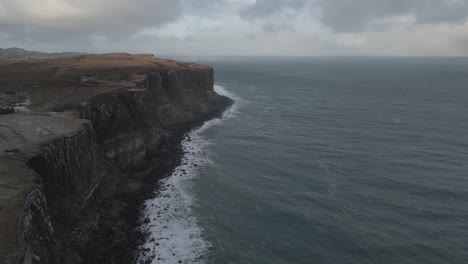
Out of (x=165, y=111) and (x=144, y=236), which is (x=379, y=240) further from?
(x=165, y=111)

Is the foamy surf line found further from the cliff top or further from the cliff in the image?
the cliff top

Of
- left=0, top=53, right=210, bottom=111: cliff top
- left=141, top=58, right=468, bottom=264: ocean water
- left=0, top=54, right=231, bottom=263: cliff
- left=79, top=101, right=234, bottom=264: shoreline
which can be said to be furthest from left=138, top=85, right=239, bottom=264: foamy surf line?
left=0, top=53, right=210, bottom=111: cliff top

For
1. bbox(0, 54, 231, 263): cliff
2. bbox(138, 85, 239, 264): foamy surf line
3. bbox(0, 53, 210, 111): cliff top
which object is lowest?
bbox(138, 85, 239, 264): foamy surf line

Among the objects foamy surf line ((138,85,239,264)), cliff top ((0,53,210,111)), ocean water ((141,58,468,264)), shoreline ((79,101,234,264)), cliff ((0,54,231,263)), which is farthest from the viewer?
cliff top ((0,53,210,111))

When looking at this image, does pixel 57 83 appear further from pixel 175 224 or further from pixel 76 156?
pixel 175 224

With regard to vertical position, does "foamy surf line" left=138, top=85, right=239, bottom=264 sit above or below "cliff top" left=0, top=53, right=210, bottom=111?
below

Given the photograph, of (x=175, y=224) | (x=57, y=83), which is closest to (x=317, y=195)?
(x=175, y=224)

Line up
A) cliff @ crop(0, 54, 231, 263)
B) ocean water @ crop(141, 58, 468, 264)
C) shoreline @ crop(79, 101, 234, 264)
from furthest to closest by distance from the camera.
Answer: ocean water @ crop(141, 58, 468, 264) < shoreline @ crop(79, 101, 234, 264) < cliff @ crop(0, 54, 231, 263)

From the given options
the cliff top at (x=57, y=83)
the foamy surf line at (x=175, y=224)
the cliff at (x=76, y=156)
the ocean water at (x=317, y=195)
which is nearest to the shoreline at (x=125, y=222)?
the cliff at (x=76, y=156)

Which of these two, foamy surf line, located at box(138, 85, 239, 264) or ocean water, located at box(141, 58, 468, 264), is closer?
foamy surf line, located at box(138, 85, 239, 264)
